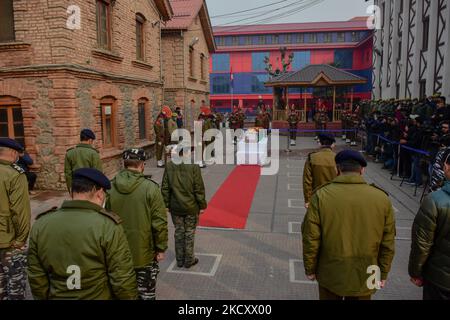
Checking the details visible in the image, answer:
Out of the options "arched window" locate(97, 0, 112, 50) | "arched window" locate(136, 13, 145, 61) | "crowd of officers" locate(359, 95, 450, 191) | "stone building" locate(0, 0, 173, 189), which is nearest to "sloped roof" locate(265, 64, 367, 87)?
"crowd of officers" locate(359, 95, 450, 191)

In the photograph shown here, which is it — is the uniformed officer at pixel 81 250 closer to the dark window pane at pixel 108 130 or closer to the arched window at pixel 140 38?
the dark window pane at pixel 108 130

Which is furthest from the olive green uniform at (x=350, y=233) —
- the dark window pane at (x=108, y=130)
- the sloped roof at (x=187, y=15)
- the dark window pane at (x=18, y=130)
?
the sloped roof at (x=187, y=15)

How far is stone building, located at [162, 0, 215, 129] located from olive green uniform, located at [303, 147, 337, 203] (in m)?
15.8

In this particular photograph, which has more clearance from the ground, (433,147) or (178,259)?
(433,147)

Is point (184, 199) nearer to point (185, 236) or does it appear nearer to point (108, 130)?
point (185, 236)

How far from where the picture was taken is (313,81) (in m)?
24.1

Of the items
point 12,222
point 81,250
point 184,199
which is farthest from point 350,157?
point 12,222

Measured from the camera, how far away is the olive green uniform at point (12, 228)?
4.07 meters

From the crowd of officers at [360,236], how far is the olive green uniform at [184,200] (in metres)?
2.52
